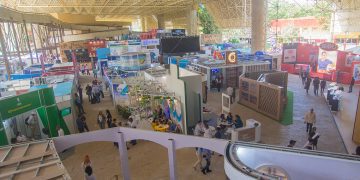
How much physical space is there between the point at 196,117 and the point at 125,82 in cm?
532

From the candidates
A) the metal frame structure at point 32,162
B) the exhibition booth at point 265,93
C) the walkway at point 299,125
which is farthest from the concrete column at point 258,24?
the metal frame structure at point 32,162

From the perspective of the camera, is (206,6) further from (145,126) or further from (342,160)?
(342,160)

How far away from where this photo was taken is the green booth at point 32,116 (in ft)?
30.7

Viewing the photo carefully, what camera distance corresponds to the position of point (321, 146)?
31.9 ft

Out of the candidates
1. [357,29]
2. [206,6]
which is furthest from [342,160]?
[206,6]

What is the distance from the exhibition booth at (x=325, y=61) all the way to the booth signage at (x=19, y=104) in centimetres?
1616

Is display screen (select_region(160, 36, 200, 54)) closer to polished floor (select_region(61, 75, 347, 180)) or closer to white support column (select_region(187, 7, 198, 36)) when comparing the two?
white support column (select_region(187, 7, 198, 36))

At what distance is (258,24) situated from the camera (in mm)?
23656

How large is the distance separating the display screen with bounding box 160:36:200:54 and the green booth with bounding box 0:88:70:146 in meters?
17.1

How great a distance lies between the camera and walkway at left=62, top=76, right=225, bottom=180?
832 centimetres

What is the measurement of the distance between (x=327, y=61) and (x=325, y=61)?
142 mm

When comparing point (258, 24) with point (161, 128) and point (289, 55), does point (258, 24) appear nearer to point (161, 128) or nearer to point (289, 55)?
point (289, 55)

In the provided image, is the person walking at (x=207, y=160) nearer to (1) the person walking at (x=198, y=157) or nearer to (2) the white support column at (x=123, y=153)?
(1) the person walking at (x=198, y=157)

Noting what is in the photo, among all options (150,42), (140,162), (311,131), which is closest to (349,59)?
(311,131)
